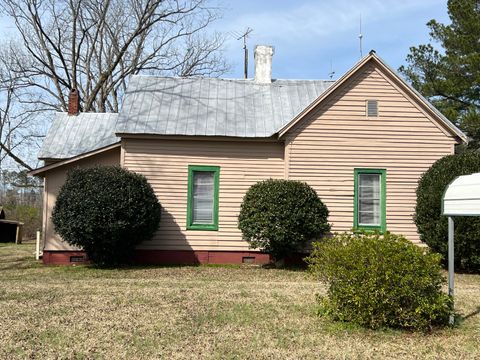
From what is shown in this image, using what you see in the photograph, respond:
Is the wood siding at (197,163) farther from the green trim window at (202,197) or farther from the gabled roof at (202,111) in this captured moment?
the gabled roof at (202,111)

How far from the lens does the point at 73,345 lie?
22.1ft

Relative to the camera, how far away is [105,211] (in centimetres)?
1320

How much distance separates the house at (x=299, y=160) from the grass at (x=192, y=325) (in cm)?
344

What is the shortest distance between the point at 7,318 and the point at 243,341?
3822 mm

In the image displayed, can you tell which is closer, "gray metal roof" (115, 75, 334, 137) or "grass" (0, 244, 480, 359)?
"grass" (0, 244, 480, 359)

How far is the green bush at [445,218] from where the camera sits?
1343 centimetres

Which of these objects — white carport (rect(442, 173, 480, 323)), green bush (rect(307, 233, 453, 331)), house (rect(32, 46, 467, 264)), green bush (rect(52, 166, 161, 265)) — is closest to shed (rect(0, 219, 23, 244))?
house (rect(32, 46, 467, 264))

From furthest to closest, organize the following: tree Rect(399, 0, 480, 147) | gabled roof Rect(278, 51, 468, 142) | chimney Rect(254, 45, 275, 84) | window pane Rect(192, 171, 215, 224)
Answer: tree Rect(399, 0, 480, 147) < chimney Rect(254, 45, 275, 84) < window pane Rect(192, 171, 215, 224) < gabled roof Rect(278, 51, 468, 142)

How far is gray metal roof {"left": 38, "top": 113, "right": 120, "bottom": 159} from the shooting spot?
1777 cm

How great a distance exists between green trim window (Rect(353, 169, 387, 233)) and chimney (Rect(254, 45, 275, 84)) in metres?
5.11

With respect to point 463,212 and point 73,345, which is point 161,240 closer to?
point 73,345

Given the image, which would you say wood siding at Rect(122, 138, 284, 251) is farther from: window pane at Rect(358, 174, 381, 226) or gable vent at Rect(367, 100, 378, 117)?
gable vent at Rect(367, 100, 378, 117)

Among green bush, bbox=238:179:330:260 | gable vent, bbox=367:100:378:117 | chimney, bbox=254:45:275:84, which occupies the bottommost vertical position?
green bush, bbox=238:179:330:260

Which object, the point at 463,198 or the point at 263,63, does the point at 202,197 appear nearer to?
the point at 263,63
